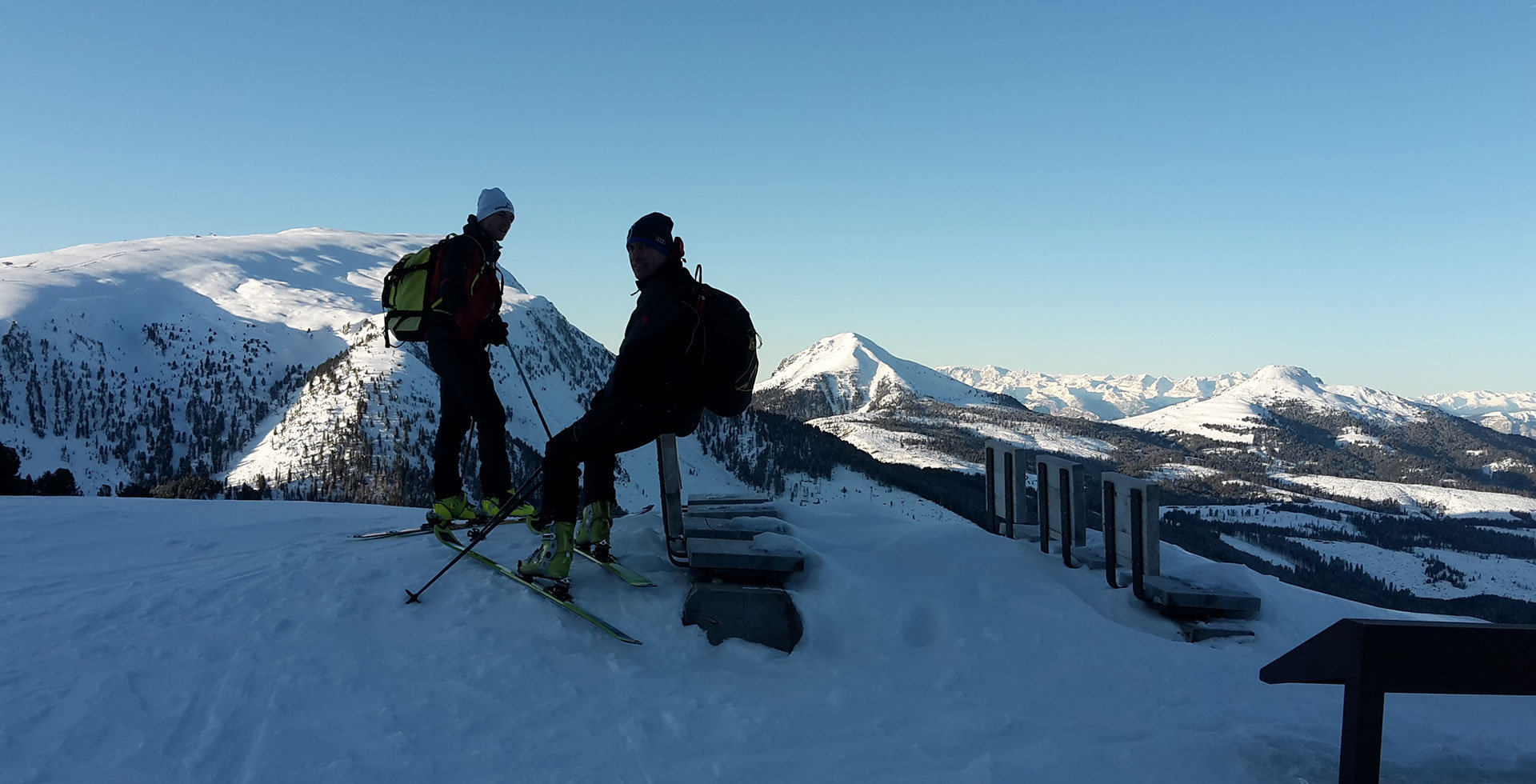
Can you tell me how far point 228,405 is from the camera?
16550 centimetres

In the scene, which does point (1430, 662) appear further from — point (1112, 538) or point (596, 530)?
point (596, 530)

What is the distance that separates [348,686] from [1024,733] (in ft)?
14.2

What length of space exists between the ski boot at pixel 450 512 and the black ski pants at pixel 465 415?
90 mm

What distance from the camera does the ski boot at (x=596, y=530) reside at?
7.55 metres

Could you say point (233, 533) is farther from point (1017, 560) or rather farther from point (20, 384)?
point (20, 384)

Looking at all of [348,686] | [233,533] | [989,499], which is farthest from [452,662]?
[989,499]

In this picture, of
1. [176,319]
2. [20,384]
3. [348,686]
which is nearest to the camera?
[348,686]

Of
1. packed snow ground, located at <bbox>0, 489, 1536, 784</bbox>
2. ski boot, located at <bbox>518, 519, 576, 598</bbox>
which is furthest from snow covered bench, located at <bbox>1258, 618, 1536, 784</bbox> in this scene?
ski boot, located at <bbox>518, 519, 576, 598</bbox>

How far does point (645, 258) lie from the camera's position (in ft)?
22.4

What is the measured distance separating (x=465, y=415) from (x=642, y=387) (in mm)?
2551

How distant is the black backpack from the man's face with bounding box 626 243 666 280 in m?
0.34

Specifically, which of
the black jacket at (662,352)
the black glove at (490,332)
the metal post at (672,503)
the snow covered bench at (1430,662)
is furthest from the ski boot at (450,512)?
the snow covered bench at (1430,662)

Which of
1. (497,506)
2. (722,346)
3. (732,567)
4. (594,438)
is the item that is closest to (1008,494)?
(732,567)

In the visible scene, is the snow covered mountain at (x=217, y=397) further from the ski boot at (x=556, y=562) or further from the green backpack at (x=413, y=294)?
the ski boot at (x=556, y=562)
